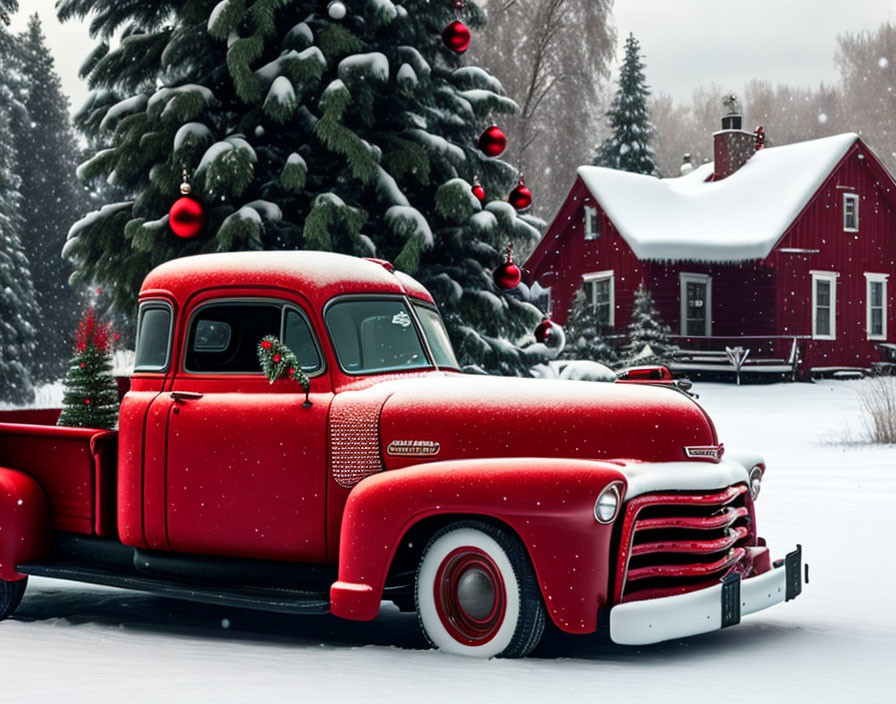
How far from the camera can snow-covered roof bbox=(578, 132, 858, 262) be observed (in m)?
34.5

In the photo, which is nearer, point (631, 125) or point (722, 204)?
point (722, 204)

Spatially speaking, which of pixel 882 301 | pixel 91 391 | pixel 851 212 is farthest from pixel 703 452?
pixel 882 301

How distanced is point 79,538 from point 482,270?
6.18 m

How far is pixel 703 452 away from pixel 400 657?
1802mm

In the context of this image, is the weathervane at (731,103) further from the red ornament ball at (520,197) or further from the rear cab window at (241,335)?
the rear cab window at (241,335)

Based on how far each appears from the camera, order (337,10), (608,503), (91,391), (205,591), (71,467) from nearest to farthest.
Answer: (608,503) → (205,591) → (71,467) → (91,391) → (337,10)

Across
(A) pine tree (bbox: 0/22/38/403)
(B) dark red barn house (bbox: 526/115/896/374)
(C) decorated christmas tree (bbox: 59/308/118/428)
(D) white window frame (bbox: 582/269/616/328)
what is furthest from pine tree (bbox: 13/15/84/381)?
(C) decorated christmas tree (bbox: 59/308/118/428)

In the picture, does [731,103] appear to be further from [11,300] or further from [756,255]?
[11,300]

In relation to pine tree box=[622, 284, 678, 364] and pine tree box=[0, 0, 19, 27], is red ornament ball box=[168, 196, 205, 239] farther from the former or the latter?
pine tree box=[622, 284, 678, 364]

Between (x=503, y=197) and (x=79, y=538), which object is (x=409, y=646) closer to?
(x=79, y=538)

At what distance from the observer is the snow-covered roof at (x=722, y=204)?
3453 cm

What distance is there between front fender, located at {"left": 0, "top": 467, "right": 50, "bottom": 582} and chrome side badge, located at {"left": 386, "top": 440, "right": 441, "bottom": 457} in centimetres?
253

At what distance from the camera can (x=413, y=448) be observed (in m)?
6.64

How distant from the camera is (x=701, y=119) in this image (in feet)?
282
